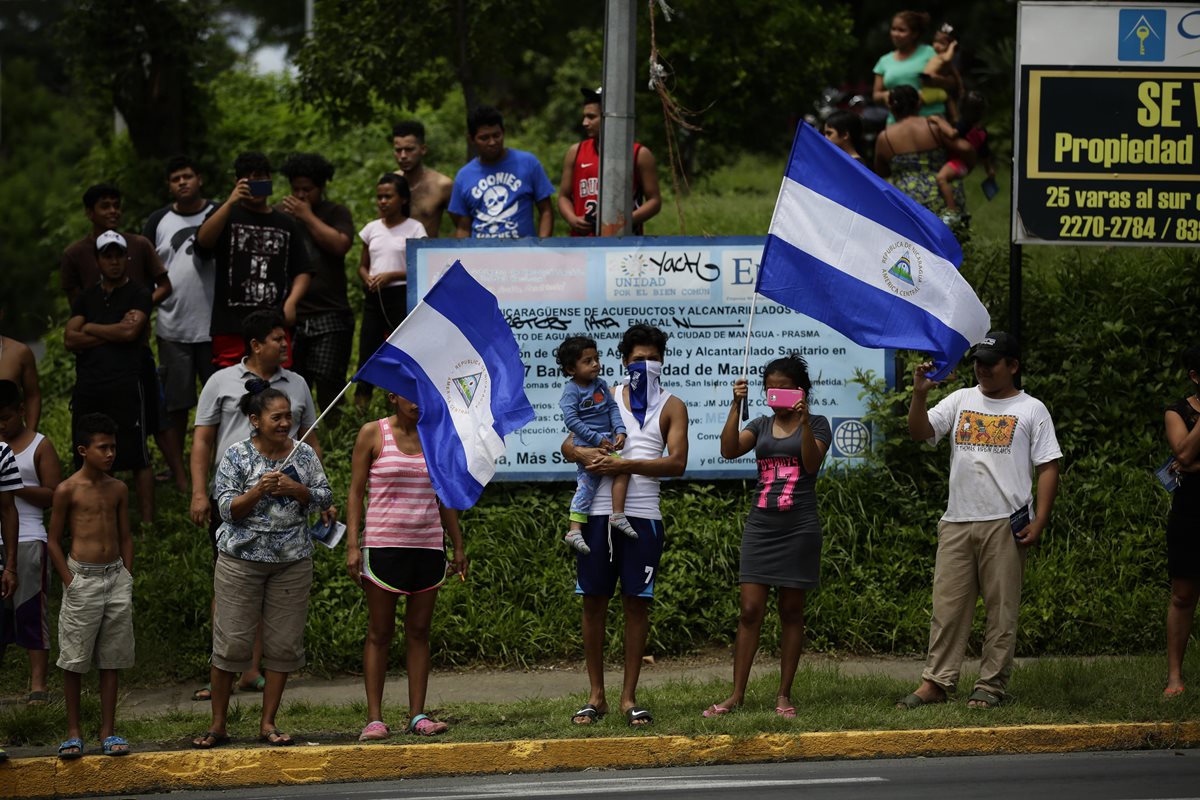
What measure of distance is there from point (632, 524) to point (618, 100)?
12.4 feet

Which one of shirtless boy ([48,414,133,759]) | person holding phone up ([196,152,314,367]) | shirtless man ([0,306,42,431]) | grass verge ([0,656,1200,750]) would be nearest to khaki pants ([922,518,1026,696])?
grass verge ([0,656,1200,750])

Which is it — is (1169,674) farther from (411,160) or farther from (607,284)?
(411,160)

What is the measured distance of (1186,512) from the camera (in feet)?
29.8

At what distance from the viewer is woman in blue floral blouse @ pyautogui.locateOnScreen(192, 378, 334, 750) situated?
828cm

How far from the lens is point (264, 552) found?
830cm

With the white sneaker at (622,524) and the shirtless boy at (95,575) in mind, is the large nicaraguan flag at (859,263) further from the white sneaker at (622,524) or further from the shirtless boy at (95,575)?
the shirtless boy at (95,575)

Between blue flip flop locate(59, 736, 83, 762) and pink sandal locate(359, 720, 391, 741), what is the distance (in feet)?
4.38

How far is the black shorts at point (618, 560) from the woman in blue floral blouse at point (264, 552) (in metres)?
1.40

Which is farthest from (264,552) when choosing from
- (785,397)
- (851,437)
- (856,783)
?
(851,437)

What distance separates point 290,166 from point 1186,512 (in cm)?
642

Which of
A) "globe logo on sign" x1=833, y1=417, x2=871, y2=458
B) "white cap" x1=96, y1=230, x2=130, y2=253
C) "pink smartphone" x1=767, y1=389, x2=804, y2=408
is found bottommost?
"globe logo on sign" x1=833, y1=417, x2=871, y2=458

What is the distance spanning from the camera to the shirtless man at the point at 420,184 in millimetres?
12242

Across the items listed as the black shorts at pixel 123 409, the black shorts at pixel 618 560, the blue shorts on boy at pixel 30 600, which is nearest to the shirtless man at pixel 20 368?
the black shorts at pixel 123 409

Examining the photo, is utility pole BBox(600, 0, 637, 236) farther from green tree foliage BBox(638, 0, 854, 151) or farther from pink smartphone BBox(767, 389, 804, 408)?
green tree foliage BBox(638, 0, 854, 151)
